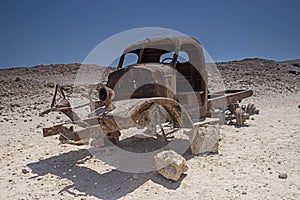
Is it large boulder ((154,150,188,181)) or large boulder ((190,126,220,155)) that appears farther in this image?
large boulder ((190,126,220,155))

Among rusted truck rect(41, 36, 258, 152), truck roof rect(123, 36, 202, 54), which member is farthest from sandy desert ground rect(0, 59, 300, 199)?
truck roof rect(123, 36, 202, 54)

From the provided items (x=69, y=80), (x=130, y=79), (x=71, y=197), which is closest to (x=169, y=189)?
(x=71, y=197)

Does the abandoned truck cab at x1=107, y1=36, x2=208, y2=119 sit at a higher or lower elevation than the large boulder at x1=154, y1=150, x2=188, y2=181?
higher

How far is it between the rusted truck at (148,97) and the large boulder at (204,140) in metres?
0.22

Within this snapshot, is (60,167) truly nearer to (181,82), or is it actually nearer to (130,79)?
(130,79)

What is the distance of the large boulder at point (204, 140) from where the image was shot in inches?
209

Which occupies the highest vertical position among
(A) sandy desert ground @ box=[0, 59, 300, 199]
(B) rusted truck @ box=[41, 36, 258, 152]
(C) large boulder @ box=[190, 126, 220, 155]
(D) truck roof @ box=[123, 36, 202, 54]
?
(D) truck roof @ box=[123, 36, 202, 54]

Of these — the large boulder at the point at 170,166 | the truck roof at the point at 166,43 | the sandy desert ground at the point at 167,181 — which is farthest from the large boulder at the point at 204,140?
the truck roof at the point at 166,43

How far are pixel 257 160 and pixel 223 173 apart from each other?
901 mm

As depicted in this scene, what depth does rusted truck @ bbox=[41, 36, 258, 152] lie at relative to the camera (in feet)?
14.3

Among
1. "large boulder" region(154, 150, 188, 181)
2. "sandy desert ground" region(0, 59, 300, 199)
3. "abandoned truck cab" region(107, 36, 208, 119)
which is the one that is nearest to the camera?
"sandy desert ground" region(0, 59, 300, 199)

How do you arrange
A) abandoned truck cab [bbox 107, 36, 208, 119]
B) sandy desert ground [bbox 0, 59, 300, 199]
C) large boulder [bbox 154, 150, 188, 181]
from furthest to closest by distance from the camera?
abandoned truck cab [bbox 107, 36, 208, 119], large boulder [bbox 154, 150, 188, 181], sandy desert ground [bbox 0, 59, 300, 199]

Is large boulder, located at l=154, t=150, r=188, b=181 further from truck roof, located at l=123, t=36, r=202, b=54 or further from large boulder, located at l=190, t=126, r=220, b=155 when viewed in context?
truck roof, located at l=123, t=36, r=202, b=54

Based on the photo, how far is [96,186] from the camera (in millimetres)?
4160
